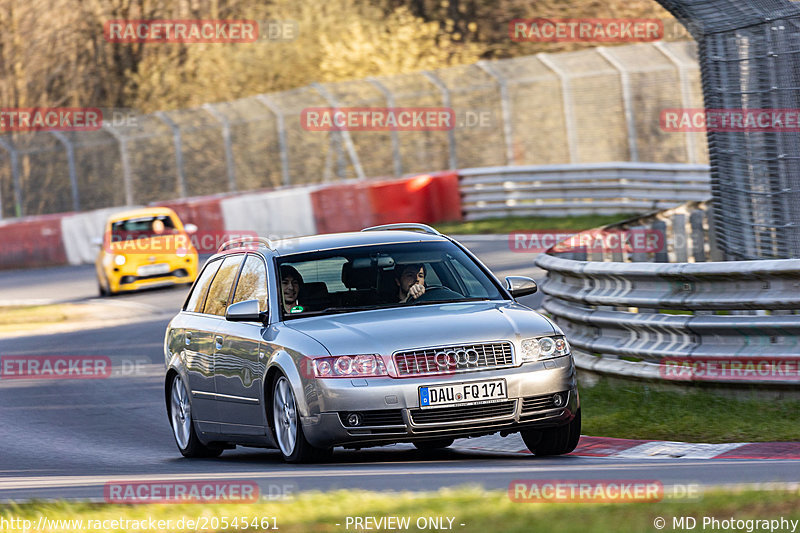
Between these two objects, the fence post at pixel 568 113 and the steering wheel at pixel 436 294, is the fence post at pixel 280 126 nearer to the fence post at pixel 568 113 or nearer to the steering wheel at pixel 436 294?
the fence post at pixel 568 113

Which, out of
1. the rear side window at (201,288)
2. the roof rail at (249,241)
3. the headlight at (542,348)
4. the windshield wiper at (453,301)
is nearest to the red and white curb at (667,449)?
the headlight at (542,348)

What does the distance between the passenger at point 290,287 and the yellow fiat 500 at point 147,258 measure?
578 inches

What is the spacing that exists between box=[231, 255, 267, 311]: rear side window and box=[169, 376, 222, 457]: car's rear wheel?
1000 millimetres

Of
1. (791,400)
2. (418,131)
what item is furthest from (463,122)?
(791,400)

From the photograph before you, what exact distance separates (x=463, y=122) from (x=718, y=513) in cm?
2616

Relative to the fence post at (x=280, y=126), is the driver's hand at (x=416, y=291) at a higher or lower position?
higher

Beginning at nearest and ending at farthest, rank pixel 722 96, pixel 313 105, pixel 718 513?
pixel 718 513, pixel 722 96, pixel 313 105

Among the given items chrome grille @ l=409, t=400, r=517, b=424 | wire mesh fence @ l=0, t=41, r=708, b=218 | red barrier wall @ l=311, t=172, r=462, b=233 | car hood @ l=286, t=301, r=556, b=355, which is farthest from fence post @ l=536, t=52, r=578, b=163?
chrome grille @ l=409, t=400, r=517, b=424

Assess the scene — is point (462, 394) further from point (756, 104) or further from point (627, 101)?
point (627, 101)

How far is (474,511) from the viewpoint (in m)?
6.27

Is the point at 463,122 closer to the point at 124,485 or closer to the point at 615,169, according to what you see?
the point at 615,169

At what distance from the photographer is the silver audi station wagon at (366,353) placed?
347 inches

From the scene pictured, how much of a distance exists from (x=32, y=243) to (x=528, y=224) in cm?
1200

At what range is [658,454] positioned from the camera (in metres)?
9.36
